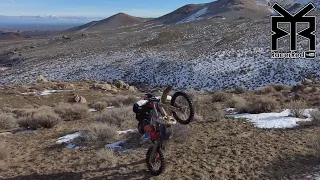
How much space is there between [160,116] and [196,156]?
1.72 m

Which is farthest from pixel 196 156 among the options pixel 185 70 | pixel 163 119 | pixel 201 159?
pixel 185 70

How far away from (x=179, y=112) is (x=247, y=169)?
1.68 metres

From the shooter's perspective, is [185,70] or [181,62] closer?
[185,70]

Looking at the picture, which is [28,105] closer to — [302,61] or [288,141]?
[288,141]

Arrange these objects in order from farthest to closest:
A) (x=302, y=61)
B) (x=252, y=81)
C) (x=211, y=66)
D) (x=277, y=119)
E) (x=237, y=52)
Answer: (x=237, y=52) < (x=211, y=66) < (x=302, y=61) < (x=252, y=81) < (x=277, y=119)

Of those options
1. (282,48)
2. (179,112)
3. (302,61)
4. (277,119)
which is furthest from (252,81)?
(179,112)

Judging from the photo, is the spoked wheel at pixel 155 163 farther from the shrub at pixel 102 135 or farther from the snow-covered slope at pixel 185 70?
the snow-covered slope at pixel 185 70

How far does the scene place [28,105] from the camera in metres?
20.5

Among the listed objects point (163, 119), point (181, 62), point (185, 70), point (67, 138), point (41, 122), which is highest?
point (163, 119)

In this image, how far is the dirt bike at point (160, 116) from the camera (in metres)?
6.39

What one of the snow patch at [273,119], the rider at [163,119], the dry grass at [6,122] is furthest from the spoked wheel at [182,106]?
the dry grass at [6,122]

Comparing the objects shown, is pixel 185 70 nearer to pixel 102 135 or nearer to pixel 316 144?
pixel 102 135

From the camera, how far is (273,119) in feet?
34.6

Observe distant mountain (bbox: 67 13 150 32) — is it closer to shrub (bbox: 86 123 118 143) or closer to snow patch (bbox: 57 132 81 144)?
snow patch (bbox: 57 132 81 144)
